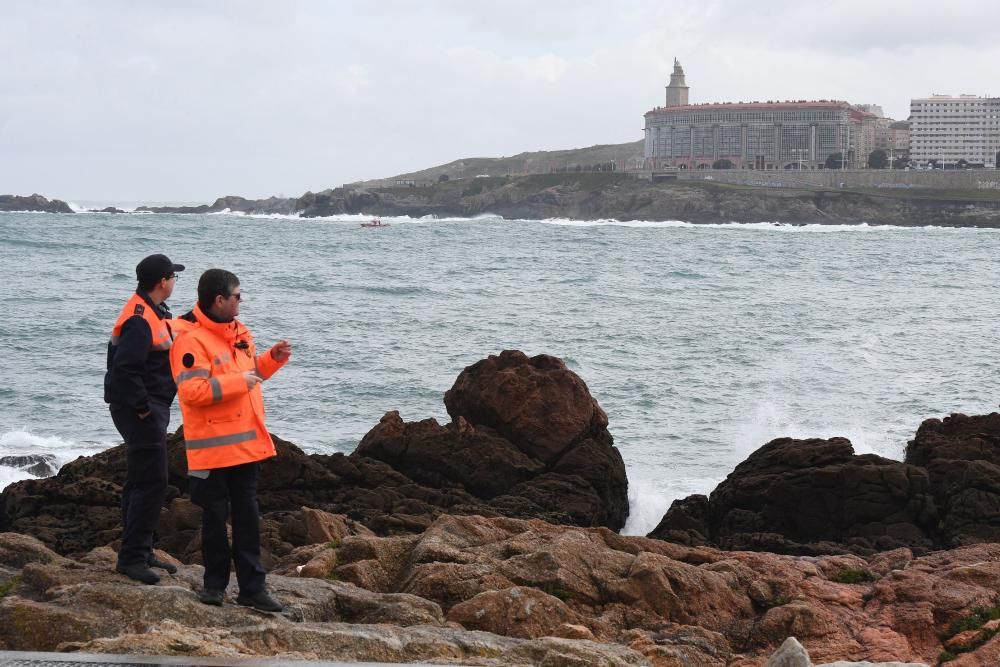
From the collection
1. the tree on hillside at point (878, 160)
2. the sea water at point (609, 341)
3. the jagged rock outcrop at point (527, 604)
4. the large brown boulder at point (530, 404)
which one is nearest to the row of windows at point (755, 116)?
the tree on hillside at point (878, 160)

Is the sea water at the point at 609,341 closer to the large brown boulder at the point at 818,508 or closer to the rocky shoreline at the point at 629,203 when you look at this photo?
the large brown boulder at the point at 818,508

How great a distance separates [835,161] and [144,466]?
18026cm

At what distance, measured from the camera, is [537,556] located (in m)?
7.10

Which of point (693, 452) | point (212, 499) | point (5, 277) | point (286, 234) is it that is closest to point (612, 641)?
point (212, 499)

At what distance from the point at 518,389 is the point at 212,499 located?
8.19 meters

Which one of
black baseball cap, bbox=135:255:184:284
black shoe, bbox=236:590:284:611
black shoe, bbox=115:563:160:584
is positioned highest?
black baseball cap, bbox=135:255:184:284

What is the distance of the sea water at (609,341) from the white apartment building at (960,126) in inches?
5909

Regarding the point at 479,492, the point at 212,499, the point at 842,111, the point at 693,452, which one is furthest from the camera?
the point at 842,111

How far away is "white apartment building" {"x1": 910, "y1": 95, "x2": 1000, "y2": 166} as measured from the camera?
197 m

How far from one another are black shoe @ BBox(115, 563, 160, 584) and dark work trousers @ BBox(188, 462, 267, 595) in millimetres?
315

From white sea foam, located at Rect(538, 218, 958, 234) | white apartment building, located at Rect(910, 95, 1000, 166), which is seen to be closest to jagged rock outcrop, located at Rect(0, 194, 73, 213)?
white sea foam, located at Rect(538, 218, 958, 234)

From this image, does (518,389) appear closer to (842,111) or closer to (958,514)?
(958,514)

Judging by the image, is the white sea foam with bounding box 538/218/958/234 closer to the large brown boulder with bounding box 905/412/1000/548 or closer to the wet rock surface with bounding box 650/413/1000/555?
the large brown boulder with bounding box 905/412/1000/548

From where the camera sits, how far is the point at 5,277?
4288 centimetres
